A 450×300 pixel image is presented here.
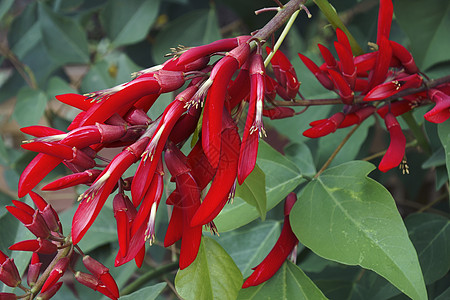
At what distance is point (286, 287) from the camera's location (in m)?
0.34

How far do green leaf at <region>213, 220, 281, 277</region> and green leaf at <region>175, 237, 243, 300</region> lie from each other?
140mm

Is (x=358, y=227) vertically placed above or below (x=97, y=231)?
above

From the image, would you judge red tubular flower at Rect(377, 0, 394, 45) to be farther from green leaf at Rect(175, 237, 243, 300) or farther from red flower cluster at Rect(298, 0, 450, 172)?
green leaf at Rect(175, 237, 243, 300)

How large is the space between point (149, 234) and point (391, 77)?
0.23 metres

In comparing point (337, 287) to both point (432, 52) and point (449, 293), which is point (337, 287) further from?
point (432, 52)

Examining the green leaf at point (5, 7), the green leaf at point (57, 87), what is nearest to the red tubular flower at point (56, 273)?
the green leaf at point (57, 87)

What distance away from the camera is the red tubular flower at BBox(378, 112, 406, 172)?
0.34 meters

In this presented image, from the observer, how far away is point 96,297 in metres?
0.55

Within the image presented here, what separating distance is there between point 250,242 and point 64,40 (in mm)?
474

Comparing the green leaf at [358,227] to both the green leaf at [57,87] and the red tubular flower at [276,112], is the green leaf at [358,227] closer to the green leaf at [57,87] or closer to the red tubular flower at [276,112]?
the red tubular flower at [276,112]

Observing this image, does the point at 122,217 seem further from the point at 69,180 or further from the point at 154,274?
the point at 154,274

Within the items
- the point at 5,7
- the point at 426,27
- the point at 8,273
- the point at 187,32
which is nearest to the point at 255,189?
the point at 8,273

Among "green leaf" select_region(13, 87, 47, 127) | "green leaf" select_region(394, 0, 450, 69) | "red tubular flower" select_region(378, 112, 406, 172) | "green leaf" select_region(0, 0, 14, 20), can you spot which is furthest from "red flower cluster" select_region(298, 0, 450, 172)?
"green leaf" select_region(0, 0, 14, 20)

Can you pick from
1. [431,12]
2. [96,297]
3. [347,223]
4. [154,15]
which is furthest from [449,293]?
[154,15]
